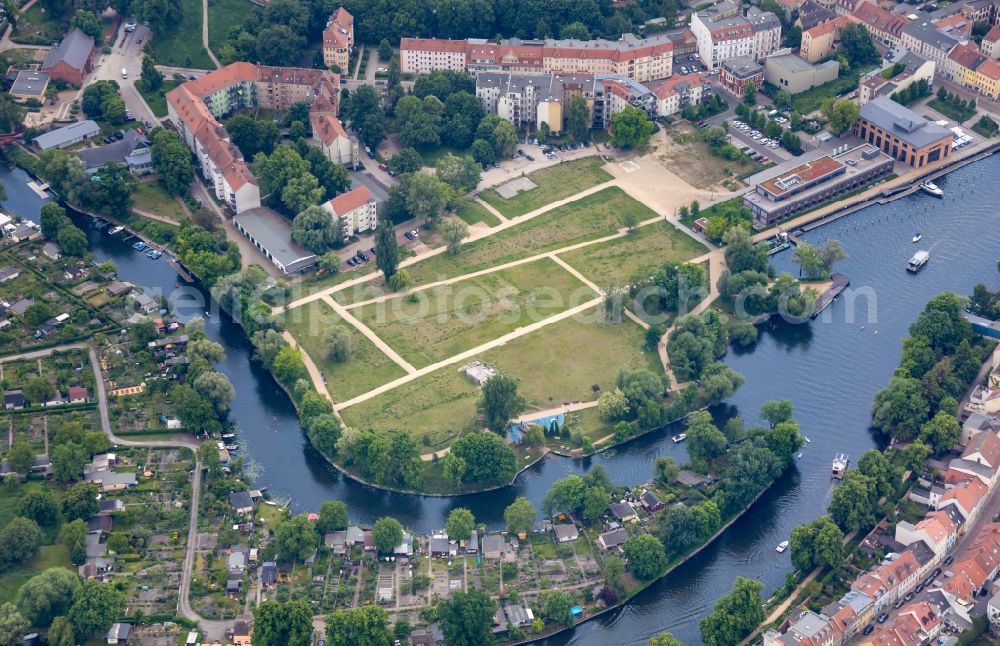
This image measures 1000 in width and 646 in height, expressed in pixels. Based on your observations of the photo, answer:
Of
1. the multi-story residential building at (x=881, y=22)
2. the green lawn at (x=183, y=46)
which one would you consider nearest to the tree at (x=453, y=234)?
the green lawn at (x=183, y=46)

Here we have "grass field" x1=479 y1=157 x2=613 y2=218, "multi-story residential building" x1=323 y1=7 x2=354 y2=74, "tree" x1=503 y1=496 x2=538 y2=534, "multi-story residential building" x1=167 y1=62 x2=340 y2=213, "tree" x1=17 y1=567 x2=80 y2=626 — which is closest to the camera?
"tree" x1=17 y1=567 x2=80 y2=626

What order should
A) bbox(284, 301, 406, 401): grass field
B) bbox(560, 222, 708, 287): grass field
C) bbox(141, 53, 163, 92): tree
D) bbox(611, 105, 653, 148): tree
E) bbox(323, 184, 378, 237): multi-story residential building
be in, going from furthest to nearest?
1. bbox(141, 53, 163, 92): tree
2. bbox(611, 105, 653, 148): tree
3. bbox(323, 184, 378, 237): multi-story residential building
4. bbox(560, 222, 708, 287): grass field
5. bbox(284, 301, 406, 401): grass field

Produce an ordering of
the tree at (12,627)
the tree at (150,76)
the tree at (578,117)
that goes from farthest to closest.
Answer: the tree at (150,76) < the tree at (578,117) < the tree at (12,627)

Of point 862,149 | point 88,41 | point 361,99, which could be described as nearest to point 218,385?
point 361,99

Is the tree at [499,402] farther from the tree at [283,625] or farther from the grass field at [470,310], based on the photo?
the tree at [283,625]

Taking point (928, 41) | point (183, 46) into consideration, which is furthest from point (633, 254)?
point (183, 46)

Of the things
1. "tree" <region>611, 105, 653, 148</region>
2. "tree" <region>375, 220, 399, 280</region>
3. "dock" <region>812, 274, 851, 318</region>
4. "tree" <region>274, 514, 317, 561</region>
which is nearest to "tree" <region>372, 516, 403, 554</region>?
"tree" <region>274, 514, 317, 561</region>

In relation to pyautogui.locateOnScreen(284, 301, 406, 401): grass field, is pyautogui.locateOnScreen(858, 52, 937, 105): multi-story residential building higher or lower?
higher

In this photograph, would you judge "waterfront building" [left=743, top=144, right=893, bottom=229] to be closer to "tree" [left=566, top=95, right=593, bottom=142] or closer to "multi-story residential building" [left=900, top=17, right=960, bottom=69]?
"multi-story residential building" [left=900, top=17, right=960, bottom=69]
